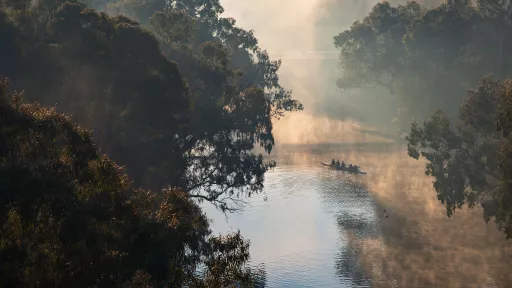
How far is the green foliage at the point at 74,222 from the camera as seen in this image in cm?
2386

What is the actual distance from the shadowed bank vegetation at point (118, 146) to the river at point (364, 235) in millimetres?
6694

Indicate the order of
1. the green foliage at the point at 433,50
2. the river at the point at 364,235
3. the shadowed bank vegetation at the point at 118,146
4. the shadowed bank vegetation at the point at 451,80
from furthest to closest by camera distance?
the green foliage at the point at 433,50 → the shadowed bank vegetation at the point at 451,80 → the river at the point at 364,235 → the shadowed bank vegetation at the point at 118,146

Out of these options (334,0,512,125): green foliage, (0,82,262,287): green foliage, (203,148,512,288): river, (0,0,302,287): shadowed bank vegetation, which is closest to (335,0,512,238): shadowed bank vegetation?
(334,0,512,125): green foliage

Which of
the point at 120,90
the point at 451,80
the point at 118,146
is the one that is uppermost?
the point at 451,80

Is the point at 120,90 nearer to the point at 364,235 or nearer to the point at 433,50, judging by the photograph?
the point at 364,235

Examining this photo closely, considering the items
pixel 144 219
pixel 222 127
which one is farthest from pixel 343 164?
pixel 144 219

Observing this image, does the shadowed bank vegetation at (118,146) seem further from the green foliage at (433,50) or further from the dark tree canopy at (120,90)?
the green foliage at (433,50)

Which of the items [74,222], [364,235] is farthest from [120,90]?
[74,222]

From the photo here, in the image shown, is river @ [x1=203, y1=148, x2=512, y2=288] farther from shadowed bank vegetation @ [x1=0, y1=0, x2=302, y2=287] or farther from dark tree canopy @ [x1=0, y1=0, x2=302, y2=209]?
dark tree canopy @ [x1=0, y1=0, x2=302, y2=209]

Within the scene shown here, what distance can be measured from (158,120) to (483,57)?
242 feet

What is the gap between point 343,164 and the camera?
346ft

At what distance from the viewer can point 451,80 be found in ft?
390

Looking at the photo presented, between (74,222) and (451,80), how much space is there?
10358cm

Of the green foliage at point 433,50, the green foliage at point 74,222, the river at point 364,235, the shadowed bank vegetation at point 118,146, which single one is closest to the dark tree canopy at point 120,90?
the shadowed bank vegetation at point 118,146
